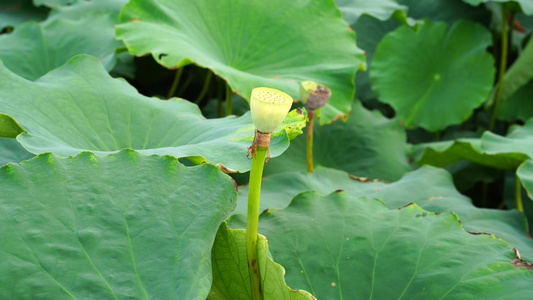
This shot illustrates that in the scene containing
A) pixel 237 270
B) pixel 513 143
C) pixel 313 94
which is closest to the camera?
pixel 237 270

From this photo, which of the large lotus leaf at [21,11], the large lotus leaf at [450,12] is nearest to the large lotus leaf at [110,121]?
the large lotus leaf at [21,11]

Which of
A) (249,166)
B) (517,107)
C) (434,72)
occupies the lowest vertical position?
(517,107)

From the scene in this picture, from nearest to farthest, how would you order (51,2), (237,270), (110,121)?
(237,270)
(110,121)
(51,2)

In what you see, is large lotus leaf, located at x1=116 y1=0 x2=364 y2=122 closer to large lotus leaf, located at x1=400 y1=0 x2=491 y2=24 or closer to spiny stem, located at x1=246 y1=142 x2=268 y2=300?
spiny stem, located at x1=246 y1=142 x2=268 y2=300

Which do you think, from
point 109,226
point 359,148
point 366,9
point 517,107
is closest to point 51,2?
point 366,9

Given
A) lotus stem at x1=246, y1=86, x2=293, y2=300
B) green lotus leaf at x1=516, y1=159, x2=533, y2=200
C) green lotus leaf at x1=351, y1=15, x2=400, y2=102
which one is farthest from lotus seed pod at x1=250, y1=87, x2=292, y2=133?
green lotus leaf at x1=351, y1=15, x2=400, y2=102

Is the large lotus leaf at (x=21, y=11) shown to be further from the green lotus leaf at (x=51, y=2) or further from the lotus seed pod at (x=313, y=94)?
the lotus seed pod at (x=313, y=94)

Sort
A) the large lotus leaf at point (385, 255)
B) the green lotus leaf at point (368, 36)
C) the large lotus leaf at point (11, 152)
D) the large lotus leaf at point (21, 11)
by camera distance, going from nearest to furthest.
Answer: the large lotus leaf at point (385, 255)
the large lotus leaf at point (11, 152)
the large lotus leaf at point (21, 11)
the green lotus leaf at point (368, 36)

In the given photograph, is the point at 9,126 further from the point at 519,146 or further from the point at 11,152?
the point at 519,146
